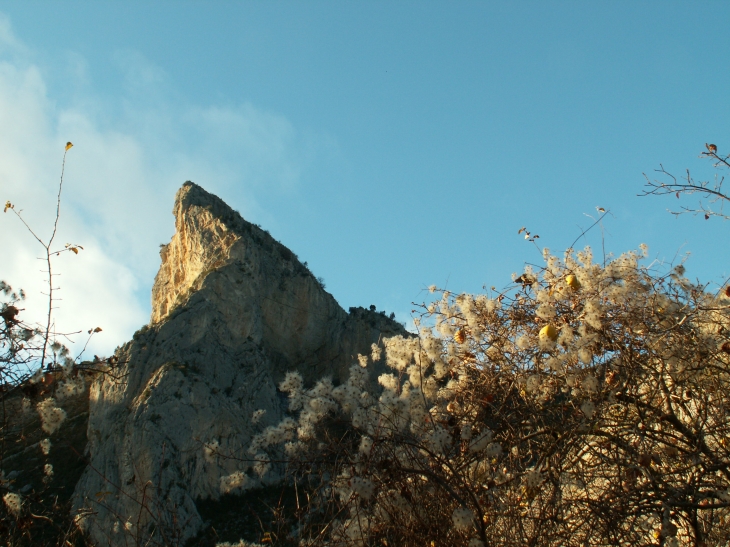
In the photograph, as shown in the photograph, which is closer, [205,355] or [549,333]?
[549,333]

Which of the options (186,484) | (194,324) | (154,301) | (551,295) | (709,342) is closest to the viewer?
(709,342)

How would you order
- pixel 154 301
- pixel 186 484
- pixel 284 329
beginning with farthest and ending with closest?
pixel 154 301 < pixel 284 329 < pixel 186 484

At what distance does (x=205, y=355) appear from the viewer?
23516mm

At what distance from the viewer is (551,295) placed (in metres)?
4.07

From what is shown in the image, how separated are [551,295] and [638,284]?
551mm

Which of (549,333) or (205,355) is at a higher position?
(205,355)

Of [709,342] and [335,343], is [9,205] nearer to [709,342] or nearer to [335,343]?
[709,342]

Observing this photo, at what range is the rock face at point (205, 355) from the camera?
18.6 m

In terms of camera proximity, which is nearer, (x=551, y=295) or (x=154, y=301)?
(x=551, y=295)

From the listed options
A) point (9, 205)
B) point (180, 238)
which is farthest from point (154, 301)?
point (9, 205)

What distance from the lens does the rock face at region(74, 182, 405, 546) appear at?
1859 cm

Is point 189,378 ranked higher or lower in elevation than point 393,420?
higher

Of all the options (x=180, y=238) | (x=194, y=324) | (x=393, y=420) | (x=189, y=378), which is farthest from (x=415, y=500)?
(x=180, y=238)


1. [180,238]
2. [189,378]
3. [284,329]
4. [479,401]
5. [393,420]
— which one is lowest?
[393,420]
